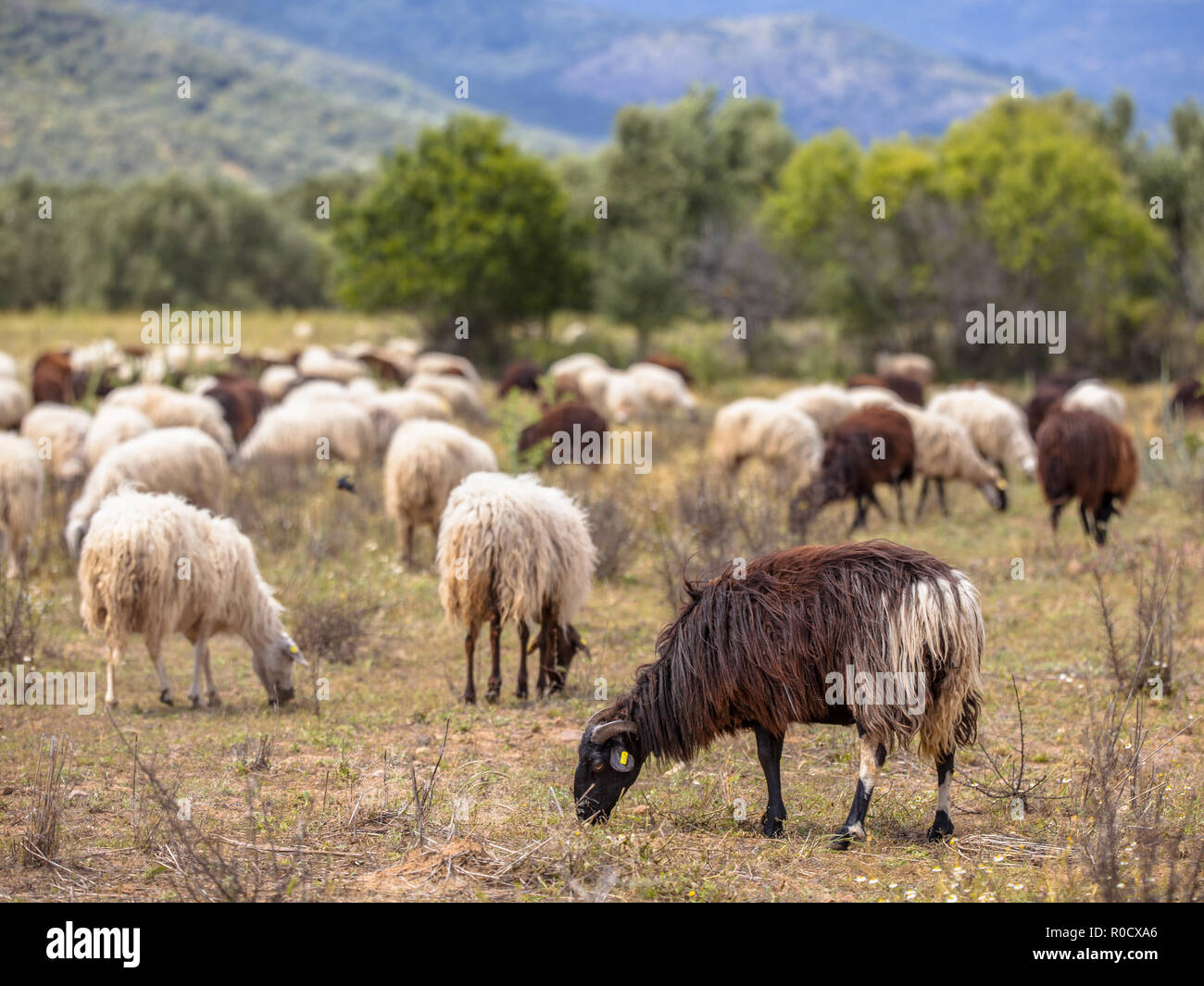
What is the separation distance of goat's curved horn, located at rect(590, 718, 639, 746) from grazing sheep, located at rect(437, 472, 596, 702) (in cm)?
215

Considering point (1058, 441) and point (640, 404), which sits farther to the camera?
point (640, 404)

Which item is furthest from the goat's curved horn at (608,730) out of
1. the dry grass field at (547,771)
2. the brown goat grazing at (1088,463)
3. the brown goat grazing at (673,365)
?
the brown goat grazing at (673,365)

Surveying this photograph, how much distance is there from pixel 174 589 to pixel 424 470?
13.3ft

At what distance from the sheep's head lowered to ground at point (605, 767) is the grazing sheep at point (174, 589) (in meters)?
3.07

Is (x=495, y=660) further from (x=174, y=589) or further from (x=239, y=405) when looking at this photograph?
(x=239, y=405)

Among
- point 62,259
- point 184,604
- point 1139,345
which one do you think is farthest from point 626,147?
point 184,604

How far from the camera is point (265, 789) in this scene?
19.9 feet

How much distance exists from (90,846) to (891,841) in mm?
3604

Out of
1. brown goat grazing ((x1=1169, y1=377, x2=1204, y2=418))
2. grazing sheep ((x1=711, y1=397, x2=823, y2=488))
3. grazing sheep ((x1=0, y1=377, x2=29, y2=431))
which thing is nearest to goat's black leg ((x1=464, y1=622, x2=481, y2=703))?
grazing sheep ((x1=711, y1=397, x2=823, y2=488))

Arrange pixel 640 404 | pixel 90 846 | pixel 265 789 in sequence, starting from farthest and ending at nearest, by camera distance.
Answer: pixel 640 404 → pixel 265 789 → pixel 90 846

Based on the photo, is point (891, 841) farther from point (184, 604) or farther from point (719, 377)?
point (719, 377)

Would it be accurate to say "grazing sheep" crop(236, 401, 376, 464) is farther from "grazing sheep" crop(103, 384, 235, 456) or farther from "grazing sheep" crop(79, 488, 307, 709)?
"grazing sheep" crop(79, 488, 307, 709)

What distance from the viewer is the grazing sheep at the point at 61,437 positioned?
45.5 feet

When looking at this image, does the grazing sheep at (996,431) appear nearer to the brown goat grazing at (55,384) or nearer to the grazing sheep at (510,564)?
the grazing sheep at (510,564)
